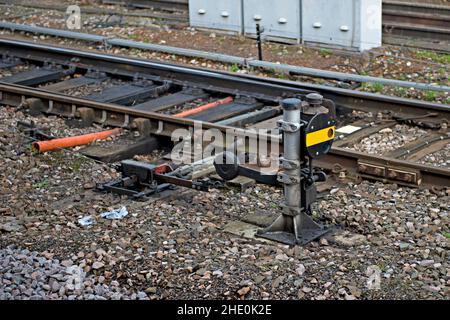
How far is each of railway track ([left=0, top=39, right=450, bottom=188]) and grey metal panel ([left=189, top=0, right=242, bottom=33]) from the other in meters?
2.74

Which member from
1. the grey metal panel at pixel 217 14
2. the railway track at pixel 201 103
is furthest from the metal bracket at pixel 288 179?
the grey metal panel at pixel 217 14

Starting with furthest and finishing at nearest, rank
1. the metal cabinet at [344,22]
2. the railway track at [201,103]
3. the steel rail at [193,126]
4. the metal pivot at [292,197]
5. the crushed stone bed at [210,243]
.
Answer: the metal cabinet at [344,22] → the railway track at [201,103] → the steel rail at [193,126] → the metal pivot at [292,197] → the crushed stone bed at [210,243]

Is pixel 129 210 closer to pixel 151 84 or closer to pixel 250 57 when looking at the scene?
pixel 151 84

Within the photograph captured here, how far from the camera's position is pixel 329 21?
14.1m

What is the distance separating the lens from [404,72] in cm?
1284

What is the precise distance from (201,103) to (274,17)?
3587mm

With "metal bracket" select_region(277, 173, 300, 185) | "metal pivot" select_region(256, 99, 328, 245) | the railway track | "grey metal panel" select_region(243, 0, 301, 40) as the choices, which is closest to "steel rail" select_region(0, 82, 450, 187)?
the railway track

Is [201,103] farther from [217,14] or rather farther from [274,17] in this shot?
[217,14]

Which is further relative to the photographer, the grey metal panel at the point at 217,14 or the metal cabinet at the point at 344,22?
the grey metal panel at the point at 217,14

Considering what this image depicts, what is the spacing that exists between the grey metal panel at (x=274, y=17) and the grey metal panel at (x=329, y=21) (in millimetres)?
155

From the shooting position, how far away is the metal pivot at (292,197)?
24.0 feet

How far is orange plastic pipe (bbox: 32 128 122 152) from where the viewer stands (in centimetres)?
972

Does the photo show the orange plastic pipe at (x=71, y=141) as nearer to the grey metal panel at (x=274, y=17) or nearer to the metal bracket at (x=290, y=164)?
the metal bracket at (x=290, y=164)

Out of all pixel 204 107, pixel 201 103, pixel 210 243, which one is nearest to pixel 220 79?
pixel 201 103
